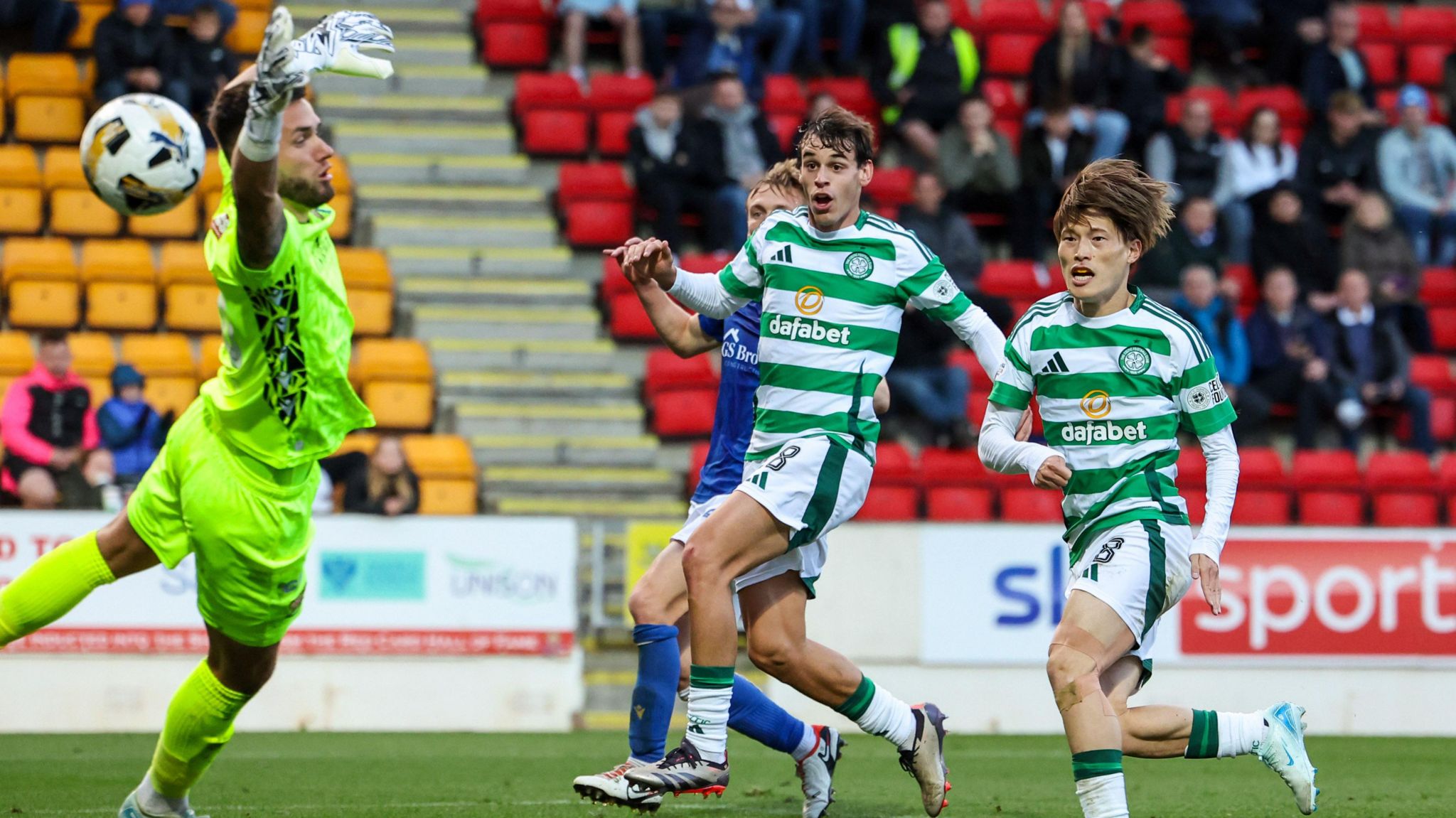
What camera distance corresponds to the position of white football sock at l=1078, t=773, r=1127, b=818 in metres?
4.98

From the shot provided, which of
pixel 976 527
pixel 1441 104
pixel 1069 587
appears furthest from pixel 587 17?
pixel 1069 587

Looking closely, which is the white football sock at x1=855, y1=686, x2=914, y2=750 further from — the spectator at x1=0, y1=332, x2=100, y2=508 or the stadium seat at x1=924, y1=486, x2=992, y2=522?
the spectator at x1=0, y1=332, x2=100, y2=508

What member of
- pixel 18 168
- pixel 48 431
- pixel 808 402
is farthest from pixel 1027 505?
pixel 18 168

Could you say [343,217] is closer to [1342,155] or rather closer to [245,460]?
[1342,155]

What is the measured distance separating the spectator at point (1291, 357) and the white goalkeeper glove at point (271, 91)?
10107mm

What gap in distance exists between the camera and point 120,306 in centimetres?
1281

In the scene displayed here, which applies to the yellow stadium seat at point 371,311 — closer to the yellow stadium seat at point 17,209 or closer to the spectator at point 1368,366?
the yellow stadium seat at point 17,209

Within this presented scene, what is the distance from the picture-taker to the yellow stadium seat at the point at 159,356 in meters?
12.1

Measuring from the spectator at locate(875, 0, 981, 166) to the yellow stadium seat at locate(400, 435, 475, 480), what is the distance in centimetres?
487

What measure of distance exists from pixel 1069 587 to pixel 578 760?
13.5 ft

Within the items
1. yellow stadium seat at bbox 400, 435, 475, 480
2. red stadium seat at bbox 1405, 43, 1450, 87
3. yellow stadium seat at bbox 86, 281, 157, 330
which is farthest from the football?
red stadium seat at bbox 1405, 43, 1450, 87

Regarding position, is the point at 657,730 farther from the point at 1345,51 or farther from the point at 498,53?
the point at 1345,51

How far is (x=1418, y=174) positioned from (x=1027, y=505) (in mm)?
5478

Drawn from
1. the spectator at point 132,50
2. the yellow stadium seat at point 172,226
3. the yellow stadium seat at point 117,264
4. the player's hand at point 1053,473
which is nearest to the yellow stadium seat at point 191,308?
the yellow stadium seat at point 117,264
